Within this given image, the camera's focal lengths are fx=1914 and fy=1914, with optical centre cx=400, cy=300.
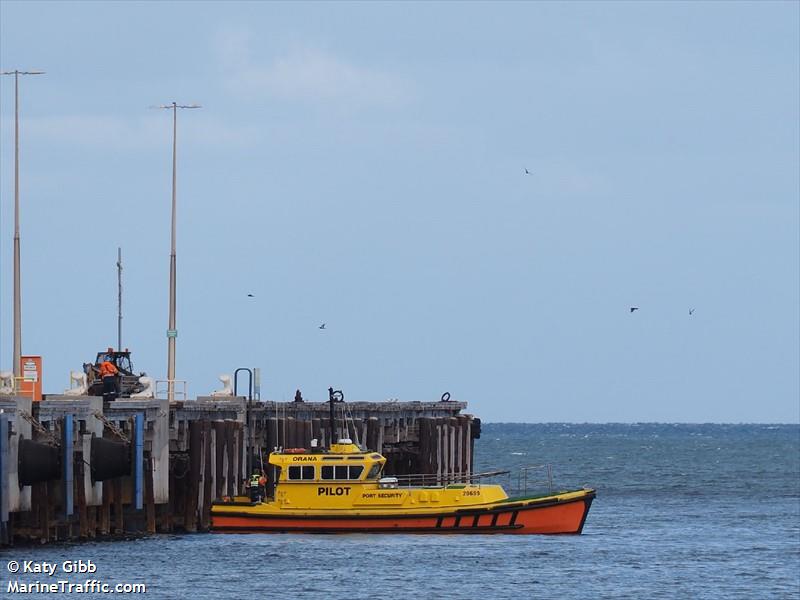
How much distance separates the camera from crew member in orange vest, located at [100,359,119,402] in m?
49.8

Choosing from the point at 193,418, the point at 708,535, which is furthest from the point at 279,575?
the point at 708,535

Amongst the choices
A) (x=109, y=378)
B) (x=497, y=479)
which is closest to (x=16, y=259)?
(x=109, y=378)

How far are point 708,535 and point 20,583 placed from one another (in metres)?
24.8

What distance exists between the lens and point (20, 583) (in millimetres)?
39469

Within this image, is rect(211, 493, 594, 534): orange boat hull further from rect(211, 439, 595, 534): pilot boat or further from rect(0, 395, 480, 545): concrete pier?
rect(0, 395, 480, 545): concrete pier

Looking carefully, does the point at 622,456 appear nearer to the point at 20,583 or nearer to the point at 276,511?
the point at 276,511

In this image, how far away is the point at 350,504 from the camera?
5059 cm

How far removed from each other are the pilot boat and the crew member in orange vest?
4.13m

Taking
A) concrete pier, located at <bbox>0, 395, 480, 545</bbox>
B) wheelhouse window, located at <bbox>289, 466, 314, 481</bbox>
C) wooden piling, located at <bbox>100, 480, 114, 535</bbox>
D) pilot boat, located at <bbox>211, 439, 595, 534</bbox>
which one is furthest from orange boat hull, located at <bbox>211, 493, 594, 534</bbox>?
wooden piling, located at <bbox>100, 480, 114, 535</bbox>

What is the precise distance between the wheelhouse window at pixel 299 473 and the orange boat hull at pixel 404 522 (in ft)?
3.39

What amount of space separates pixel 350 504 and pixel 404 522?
5.02 feet

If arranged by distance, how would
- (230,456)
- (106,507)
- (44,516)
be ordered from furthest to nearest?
(230,456), (106,507), (44,516)

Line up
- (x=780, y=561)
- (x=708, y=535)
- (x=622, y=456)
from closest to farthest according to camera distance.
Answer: (x=780, y=561)
(x=708, y=535)
(x=622, y=456)

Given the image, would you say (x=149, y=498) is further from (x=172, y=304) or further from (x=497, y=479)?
(x=497, y=479)
